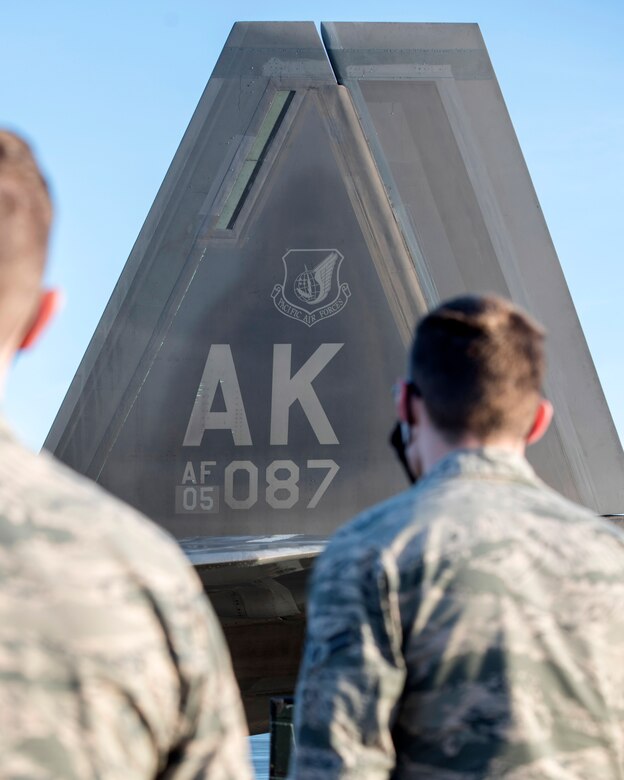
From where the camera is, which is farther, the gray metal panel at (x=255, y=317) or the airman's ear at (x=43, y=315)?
the gray metal panel at (x=255, y=317)

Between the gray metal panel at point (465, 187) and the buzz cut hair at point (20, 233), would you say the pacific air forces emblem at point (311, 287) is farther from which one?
the buzz cut hair at point (20, 233)

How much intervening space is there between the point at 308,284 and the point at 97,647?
5703mm

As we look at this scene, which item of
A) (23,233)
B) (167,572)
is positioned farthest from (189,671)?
(23,233)

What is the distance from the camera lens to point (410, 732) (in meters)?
1.73

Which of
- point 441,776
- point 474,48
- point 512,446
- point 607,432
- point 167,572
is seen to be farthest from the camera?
point 474,48

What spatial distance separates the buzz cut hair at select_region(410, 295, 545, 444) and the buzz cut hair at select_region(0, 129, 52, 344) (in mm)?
820

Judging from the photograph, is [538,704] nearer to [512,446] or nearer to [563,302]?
[512,446]

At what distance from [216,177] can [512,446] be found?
5.19 m

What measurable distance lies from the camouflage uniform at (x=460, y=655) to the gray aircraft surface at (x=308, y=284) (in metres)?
4.45

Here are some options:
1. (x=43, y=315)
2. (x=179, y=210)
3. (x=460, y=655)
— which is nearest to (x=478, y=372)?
(x=460, y=655)

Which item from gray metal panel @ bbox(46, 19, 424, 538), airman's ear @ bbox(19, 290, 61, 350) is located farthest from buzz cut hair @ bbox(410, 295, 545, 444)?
gray metal panel @ bbox(46, 19, 424, 538)

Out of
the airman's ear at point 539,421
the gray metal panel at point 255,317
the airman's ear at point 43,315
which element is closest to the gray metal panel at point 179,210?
the gray metal panel at point 255,317

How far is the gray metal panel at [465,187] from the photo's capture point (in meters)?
6.27

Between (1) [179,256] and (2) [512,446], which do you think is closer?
(2) [512,446]
